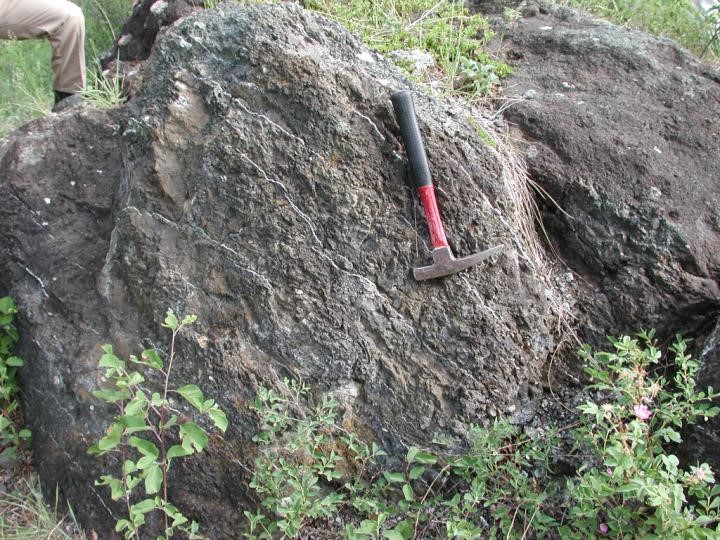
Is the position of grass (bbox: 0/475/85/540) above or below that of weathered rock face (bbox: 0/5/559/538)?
below

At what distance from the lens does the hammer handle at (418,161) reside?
2.23 metres

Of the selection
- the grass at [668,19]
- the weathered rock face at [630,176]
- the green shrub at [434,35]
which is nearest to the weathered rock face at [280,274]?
the weathered rock face at [630,176]

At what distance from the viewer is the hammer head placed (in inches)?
88.0

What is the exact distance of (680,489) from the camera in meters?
1.72

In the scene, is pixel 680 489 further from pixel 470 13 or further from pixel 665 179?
pixel 470 13

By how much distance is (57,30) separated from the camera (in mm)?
3760

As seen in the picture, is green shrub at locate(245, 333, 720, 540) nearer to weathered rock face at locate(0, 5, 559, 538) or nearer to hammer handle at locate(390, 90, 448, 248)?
weathered rock face at locate(0, 5, 559, 538)

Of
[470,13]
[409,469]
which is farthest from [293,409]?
[470,13]

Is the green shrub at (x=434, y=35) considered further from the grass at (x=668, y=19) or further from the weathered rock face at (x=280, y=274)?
the grass at (x=668, y=19)

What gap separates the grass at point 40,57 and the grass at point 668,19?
3.38m

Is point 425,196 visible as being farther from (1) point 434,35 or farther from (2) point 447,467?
(1) point 434,35

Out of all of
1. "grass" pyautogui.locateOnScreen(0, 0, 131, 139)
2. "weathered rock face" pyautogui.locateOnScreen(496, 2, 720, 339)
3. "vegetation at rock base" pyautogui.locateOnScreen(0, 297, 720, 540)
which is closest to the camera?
"vegetation at rock base" pyautogui.locateOnScreen(0, 297, 720, 540)

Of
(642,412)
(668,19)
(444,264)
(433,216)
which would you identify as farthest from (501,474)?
(668,19)

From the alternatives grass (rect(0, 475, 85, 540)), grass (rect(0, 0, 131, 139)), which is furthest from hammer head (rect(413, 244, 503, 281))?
grass (rect(0, 0, 131, 139))
